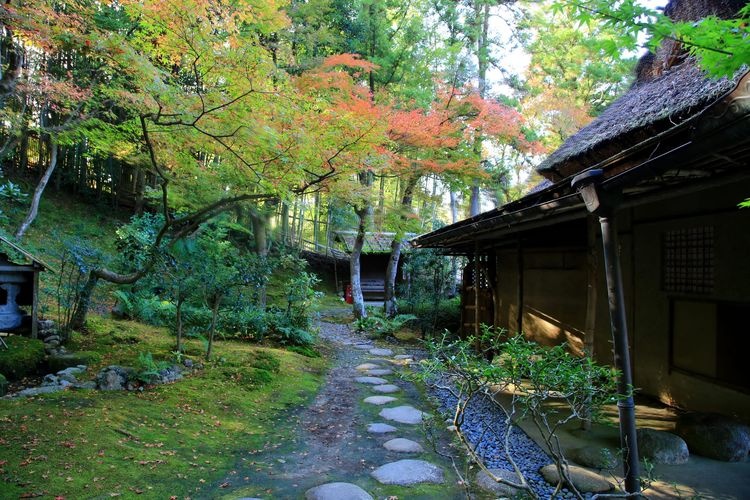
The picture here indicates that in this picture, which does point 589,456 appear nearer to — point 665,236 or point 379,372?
point 665,236

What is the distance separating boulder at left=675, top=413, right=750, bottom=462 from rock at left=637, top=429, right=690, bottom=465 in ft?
0.56

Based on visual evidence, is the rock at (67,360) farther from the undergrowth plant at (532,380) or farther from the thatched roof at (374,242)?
the thatched roof at (374,242)

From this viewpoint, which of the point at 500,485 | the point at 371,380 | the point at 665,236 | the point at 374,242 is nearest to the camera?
the point at 500,485

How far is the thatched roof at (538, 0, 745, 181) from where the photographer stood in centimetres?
490

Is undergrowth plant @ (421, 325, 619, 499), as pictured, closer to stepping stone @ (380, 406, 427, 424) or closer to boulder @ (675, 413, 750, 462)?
boulder @ (675, 413, 750, 462)

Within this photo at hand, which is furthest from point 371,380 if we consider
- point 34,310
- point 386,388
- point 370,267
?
point 370,267

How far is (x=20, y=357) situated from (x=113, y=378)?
1.60 m

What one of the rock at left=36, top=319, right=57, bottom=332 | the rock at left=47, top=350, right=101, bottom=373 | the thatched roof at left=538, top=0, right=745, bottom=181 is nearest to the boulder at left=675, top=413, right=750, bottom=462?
the thatched roof at left=538, top=0, right=745, bottom=181

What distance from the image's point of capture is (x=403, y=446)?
4516 mm

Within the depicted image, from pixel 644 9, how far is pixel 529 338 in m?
7.17

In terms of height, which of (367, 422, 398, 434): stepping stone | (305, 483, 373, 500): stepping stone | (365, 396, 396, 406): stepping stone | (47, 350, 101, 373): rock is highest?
(47, 350, 101, 373): rock

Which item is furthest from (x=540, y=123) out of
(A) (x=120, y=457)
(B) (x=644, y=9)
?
(A) (x=120, y=457)

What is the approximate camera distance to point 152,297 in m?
10.1

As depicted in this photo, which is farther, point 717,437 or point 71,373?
point 71,373
